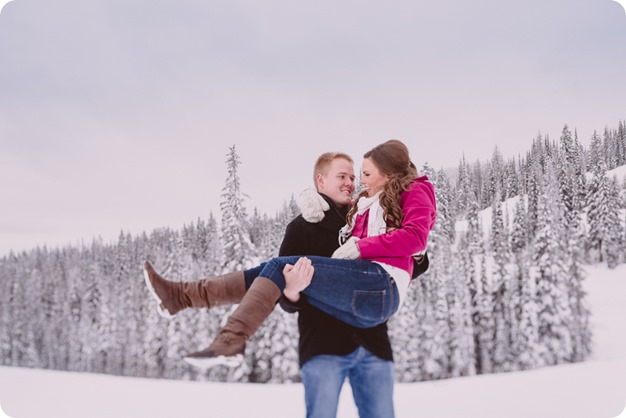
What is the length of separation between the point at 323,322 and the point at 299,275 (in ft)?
1.22

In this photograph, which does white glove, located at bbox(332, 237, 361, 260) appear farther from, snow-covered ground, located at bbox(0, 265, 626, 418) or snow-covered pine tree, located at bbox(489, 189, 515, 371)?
snow-covered pine tree, located at bbox(489, 189, 515, 371)

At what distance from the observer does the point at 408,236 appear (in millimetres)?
1829

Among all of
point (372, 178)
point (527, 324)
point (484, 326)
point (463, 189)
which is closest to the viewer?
point (372, 178)

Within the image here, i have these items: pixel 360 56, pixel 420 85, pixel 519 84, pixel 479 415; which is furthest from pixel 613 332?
pixel 360 56

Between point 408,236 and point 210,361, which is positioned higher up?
point 408,236

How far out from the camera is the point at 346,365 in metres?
2.01

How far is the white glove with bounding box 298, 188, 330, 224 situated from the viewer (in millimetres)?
2113

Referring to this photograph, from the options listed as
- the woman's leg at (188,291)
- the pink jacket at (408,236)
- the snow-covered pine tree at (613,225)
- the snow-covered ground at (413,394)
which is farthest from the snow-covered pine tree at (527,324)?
the woman's leg at (188,291)

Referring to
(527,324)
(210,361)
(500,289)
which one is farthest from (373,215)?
(500,289)

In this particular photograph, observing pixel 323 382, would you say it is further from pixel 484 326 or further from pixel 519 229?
pixel 484 326

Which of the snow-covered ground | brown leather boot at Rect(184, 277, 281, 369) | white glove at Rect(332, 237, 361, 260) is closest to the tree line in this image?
the snow-covered ground

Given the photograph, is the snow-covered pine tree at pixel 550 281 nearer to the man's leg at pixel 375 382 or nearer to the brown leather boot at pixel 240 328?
the man's leg at pixel 375 382

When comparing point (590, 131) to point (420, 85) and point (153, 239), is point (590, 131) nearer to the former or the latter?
point (420, 85)

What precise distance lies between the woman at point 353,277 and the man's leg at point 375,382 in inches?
8.0
